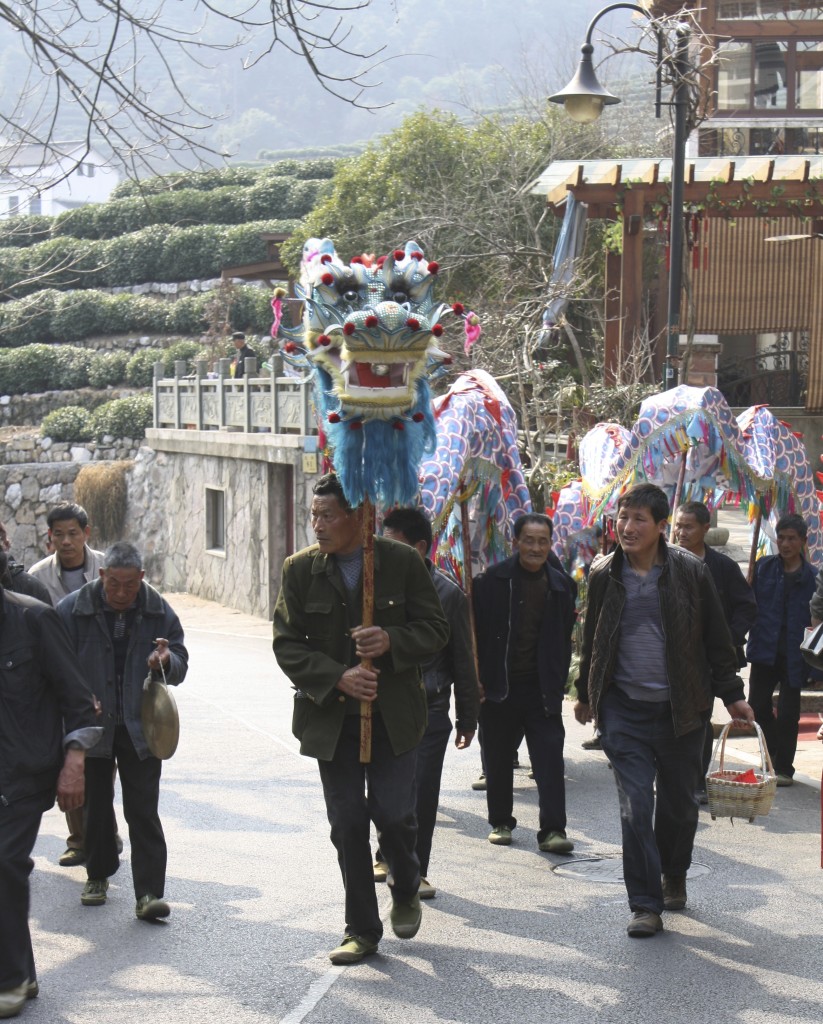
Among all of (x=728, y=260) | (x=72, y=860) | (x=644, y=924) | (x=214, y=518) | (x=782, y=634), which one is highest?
(x=728, y=260)

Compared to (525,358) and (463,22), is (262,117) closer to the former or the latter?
(463,22)

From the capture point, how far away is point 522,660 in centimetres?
816

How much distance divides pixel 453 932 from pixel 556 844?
59.1 inches

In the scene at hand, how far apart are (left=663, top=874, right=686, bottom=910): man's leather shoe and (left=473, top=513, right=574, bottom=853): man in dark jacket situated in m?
1.27

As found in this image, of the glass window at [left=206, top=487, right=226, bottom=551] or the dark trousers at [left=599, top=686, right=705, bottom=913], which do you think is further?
the glass window at [left=206, top=487, right=226, bottom=551]

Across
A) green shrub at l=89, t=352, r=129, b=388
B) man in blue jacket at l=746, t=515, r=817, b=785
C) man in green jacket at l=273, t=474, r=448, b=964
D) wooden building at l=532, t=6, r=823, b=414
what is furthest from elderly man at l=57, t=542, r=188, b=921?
green shrub at l=89, t=352, r=129, b=388

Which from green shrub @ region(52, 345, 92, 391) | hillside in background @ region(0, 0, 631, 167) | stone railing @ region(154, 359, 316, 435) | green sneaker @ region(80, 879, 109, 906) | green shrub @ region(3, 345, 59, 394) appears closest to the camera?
green sneaker @ region(80, 879, 109, 906)

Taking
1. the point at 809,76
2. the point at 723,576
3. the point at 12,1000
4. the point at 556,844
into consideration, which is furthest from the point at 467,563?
the point at 809,76

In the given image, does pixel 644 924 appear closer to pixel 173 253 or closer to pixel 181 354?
pixel 181 354

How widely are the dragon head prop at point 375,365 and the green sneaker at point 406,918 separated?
1.70m

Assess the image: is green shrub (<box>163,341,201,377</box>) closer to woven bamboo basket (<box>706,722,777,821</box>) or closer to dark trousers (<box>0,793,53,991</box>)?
woven bamboo basket (<box>706,722,777,821</box>)

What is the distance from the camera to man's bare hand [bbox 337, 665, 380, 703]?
5.89 m

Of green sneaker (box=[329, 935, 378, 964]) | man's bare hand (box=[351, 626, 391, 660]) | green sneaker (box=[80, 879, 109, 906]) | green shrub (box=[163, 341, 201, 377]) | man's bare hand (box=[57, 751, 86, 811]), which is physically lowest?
green sneaker (box=[80, 879, 109, 906])

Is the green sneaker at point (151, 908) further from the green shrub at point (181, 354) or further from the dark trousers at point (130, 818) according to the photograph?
the green shrub at point (181, 354)
